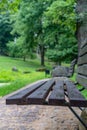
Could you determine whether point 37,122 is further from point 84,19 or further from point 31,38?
point 31,38

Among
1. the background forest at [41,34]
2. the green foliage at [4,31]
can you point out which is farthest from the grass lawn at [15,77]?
the green foliage at [4,31]

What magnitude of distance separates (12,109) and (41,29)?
29.8m

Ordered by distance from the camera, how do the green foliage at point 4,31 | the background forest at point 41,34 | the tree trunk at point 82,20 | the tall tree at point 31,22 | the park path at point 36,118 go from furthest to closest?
the green foliage at point 4,31
the tall tree at point 31,22
the background forest at point 41,34
the tree trunk at point 82,20
the park path at point 36,118

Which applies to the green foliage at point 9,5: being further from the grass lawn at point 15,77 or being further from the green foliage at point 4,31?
the green foliage at point 4,31

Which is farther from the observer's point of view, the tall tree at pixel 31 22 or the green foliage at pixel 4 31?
the green foliage at pixel 4 31

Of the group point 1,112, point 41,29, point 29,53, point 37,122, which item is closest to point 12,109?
point 1,112

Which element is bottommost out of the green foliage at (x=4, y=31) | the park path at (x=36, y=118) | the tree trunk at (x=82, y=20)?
the green foliage at (x=4, y=31)

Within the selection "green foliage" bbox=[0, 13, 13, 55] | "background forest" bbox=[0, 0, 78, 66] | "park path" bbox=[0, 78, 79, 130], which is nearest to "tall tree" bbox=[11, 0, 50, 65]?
"background forest" bbox=[0, 0, 78, 66]

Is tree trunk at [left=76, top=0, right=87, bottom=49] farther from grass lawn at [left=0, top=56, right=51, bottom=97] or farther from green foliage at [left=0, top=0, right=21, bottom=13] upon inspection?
green foliage at [left=0, top=0, right=21, bottom=13]

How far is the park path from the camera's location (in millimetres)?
4984

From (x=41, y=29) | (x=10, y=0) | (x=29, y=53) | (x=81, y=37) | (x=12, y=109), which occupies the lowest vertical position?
(x=29, y=53)

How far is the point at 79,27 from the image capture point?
11.1 m

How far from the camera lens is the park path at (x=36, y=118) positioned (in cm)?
498

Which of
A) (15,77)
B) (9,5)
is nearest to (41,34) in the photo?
(15,77)
